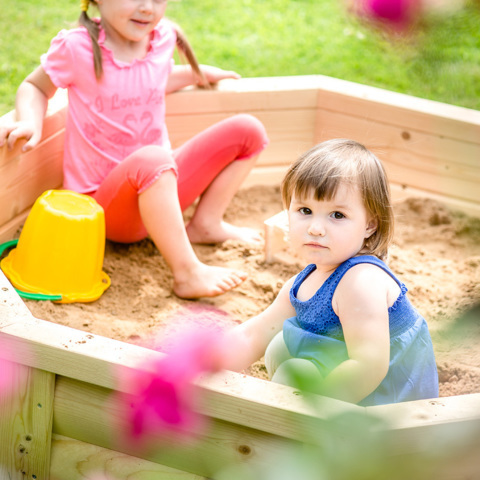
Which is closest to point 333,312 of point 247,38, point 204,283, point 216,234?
point 204,283

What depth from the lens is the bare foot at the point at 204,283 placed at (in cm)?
211

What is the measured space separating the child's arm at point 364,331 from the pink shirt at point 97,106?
1.16 metres

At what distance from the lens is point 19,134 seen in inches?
83.3

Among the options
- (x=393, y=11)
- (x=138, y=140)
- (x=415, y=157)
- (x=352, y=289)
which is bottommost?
(x=415, y=157)

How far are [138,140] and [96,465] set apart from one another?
3.83 feet

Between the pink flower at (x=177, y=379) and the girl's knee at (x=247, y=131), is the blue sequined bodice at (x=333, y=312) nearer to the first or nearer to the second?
the pink flower at (x=177, y=379)

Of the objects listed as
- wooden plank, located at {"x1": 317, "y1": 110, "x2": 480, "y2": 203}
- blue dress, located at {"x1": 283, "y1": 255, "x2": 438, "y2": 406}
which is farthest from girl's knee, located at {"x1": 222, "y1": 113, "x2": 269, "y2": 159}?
blue dress, located at {"x1": 283, "y1": 255, "x2": 438, "y2": 406}

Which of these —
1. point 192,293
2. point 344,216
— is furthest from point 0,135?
point 344,216

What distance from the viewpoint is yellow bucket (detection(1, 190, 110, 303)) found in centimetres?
202

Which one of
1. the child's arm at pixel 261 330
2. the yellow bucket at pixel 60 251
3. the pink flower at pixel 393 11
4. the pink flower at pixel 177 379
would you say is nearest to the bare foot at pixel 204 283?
the yellow bucket at pixel 60 251

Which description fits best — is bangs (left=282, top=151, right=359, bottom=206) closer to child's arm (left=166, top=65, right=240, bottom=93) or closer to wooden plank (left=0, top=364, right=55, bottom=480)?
wooden plank (left=0, top=364, right=55, bottom=480)

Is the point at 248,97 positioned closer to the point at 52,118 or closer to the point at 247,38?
the point at 52,118

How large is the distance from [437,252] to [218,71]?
1.00 m

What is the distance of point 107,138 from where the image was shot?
7.57ft
